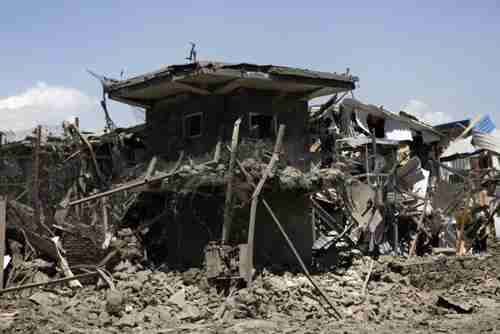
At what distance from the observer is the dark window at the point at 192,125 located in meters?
20.3

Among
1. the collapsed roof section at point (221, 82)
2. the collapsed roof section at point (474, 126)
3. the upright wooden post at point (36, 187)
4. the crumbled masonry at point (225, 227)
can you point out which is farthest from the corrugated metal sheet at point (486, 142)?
the upright wooden post at point (36, 187)

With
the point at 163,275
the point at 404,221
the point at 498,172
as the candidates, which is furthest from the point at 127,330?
the point at 498,172

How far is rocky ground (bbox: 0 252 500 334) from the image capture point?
557 inches

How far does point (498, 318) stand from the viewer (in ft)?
53.5

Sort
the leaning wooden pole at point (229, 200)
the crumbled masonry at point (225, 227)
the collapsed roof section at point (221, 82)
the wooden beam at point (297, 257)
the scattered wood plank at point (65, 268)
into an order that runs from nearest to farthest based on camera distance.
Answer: the crumbled masonry at point (225, 227), the wooden beam at point (297, 257), the scattered wood plank at point (65, 268), the leaning wooden pole at point (229, 200), the collapsed roof section at point (221, 82)

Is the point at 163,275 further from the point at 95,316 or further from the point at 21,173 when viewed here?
the point at 21,173

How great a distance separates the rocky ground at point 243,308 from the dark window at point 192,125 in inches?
174

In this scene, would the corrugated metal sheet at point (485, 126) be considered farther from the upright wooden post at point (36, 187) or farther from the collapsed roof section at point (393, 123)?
the upright wooden post at point (36, 187)

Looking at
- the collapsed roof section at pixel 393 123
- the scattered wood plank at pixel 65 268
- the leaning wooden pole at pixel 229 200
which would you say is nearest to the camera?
the scattered wood plank at pixel 65 268

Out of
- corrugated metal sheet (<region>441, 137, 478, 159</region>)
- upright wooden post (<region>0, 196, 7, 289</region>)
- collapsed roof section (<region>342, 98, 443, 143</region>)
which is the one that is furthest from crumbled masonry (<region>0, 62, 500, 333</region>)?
corrugated metal sheet (<region>441, 137, 478, 159</region>)

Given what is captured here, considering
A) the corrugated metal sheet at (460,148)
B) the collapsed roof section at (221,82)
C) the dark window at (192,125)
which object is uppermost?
the collapsed roof section at (221,82)

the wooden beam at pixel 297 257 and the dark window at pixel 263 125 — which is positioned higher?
the dark window at pixel 263 125

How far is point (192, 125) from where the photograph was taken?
67.3 ft

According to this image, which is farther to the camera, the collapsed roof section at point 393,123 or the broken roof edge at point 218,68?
the collapsed roof section at point 393,123
